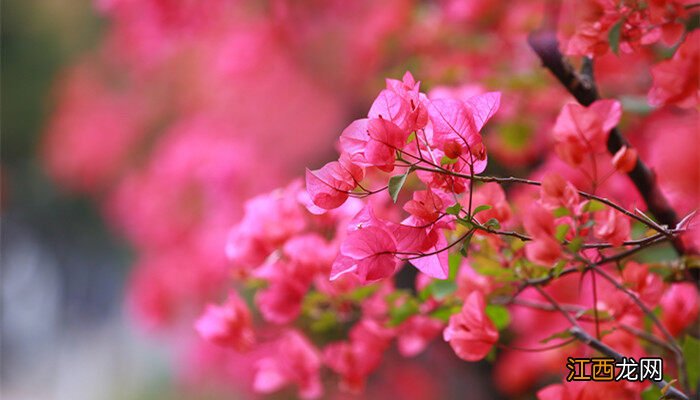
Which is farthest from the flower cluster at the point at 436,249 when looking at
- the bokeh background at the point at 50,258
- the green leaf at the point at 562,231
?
the bokeh background at the point at 50,258

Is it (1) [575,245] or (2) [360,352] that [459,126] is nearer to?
(1) [575,245]

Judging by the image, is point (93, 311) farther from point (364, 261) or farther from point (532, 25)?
point (364, 261)

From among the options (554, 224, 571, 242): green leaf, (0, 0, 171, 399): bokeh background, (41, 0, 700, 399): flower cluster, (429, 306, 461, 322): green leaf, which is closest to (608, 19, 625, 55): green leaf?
(41, 0, 700, 399): flower cluster

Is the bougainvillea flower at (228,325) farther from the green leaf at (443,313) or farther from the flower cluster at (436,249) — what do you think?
the green leaf at (443,313)

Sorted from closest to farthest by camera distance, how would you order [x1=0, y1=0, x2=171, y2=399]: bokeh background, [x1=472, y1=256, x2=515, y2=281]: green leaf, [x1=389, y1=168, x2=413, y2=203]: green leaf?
1. [x1=389, y1=168, x2=413, y2=203]: green leaf
2. [x1=472, y1=256, x2=515, y2=281]: green leaf
3. [x1=0, y1=0, x2=171, y2=399]: bokeh background

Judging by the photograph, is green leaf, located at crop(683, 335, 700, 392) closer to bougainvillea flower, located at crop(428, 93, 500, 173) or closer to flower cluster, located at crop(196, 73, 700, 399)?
flower cluster, located at crop(196, 73, 700, 399)

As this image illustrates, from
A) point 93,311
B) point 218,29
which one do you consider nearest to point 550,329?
point 218,29
